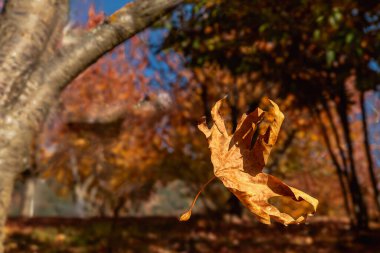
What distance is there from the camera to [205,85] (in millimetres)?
12117

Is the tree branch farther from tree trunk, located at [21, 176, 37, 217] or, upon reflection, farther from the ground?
tree trunk, located at [21, 176, 37, 217]

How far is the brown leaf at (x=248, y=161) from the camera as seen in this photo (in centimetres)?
133

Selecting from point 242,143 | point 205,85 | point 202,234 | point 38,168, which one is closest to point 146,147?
point 38,168

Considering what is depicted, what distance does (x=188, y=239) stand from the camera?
781 centimetres

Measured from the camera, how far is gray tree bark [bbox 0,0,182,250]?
7.63ft

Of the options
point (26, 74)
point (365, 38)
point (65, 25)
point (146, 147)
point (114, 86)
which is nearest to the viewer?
point (26, 74)

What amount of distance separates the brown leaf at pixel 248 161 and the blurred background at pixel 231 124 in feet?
0.67

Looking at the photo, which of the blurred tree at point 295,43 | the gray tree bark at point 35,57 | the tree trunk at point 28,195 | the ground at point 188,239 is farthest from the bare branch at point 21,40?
the tree trunk at point 28,195

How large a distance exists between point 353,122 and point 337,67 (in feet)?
43.7

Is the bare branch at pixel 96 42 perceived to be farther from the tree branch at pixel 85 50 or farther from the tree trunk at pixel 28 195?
the tree trunk at pixel 28 195

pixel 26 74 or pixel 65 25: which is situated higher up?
pixel 65 25

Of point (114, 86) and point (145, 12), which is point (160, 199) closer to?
point (114, 86)

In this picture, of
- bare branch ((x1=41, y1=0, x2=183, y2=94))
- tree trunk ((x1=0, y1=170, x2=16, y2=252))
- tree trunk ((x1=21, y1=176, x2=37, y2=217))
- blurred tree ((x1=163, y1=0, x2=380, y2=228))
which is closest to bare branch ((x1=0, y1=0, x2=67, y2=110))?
bare branch ((x1=41, y1=0, x2=183, y2=94))

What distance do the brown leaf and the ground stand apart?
5.87 meters
